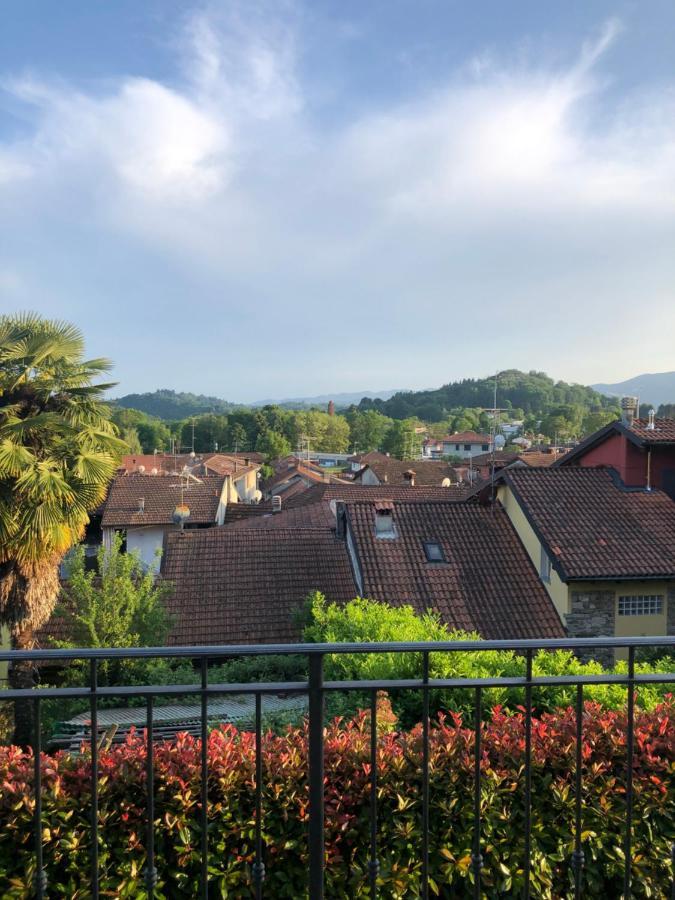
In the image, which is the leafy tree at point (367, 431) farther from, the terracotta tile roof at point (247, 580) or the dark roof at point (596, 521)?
the terracotta tile roof at point (247, 580)

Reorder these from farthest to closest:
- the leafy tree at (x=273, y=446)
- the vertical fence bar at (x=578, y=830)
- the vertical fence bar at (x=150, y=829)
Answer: the leafy tree at (x=273, y=446) → the vertical fence bar at (x=578, y=830) → the vertical fence bar at (x=150, y=829)

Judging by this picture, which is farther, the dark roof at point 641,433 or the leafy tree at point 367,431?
the leafy tree at point 367,431

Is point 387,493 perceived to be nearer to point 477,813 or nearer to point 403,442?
point 477,813

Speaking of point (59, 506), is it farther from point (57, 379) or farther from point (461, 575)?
point (461, 575)

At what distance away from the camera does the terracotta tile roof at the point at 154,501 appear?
2570 centimetres

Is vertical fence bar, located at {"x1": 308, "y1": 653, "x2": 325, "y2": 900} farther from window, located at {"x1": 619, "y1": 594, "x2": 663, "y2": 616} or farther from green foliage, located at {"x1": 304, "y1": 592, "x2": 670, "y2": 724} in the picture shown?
window, located at {"x1": 619, "y1": 594, "x2": 663, "y2": 616}

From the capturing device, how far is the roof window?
1457 centimetres

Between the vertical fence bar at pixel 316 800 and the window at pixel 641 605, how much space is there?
13.1 meters

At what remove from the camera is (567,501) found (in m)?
15.8

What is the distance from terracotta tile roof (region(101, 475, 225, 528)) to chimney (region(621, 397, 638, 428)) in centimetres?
1587

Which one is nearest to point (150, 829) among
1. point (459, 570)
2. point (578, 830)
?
point (578, 830)

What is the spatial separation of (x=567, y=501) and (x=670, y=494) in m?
3.04

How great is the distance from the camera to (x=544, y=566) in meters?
14.5

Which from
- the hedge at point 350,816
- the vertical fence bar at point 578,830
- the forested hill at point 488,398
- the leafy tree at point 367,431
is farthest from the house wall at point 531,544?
the forested hill at point 488,398
